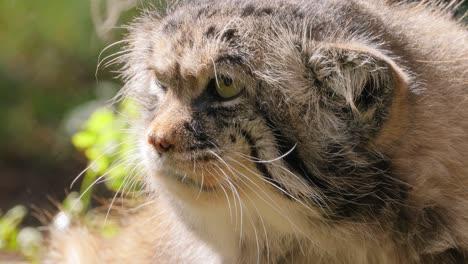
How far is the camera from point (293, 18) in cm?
285

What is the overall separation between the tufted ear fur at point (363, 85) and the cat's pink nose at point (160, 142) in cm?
58

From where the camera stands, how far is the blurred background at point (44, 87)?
21.1ft

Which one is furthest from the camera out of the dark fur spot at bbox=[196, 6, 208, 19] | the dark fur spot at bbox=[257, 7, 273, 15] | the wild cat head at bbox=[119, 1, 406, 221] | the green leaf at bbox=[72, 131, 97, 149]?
the green leaf at bbox=[72, 131, 97, 149]

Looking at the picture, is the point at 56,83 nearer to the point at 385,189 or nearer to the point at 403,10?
the point at 403,10

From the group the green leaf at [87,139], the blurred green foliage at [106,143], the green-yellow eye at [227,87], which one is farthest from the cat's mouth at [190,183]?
the green leaf at [87,139]

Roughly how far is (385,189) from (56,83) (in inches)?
185

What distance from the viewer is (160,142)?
Answer: 2.79 metres

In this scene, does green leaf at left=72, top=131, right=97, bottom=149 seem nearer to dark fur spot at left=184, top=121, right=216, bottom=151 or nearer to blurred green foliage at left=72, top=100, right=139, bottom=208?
blurred green foliage at left=72, top=100, right=139, bottom=208

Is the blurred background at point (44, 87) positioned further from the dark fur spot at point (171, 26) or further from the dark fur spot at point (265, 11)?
the dark fur spot at point (265, 11)

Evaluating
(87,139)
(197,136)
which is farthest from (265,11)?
(87,139)

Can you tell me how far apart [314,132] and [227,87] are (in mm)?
355

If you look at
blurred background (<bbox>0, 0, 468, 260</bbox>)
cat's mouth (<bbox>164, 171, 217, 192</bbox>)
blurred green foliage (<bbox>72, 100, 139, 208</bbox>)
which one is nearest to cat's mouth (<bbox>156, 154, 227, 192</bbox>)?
cat's mouth (<bbox>164, 171, 217, 192</bbox>)

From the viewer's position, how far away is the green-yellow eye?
2779mm

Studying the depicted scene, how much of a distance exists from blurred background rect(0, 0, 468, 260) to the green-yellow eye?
139 inches
